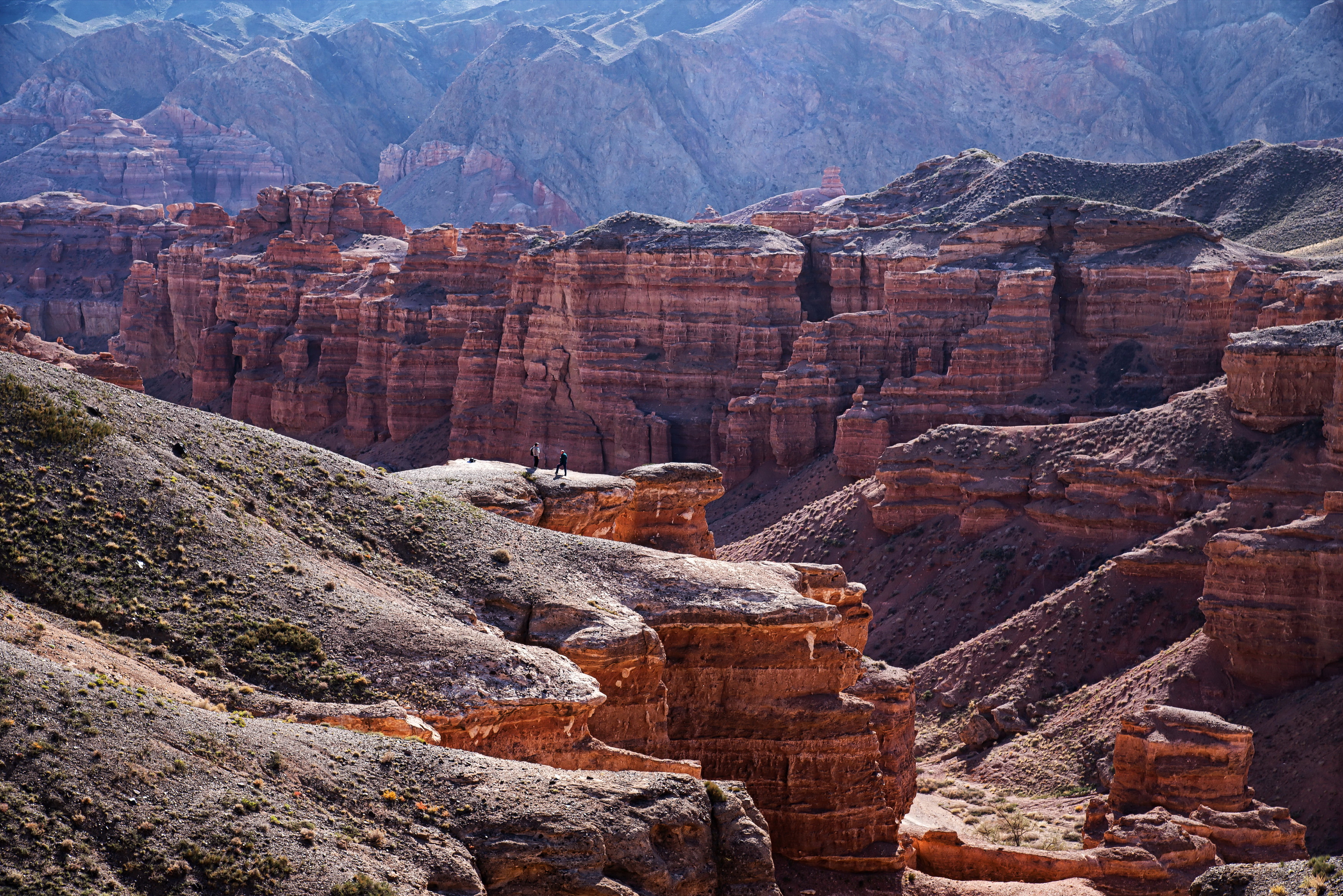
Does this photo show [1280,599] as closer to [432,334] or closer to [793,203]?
[432,334]

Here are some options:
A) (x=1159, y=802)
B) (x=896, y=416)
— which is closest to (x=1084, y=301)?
(x=896, y=416)

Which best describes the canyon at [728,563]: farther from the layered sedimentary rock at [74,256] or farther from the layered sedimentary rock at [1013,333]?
the layered sedimentary rock at [74,256]

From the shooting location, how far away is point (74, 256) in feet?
497

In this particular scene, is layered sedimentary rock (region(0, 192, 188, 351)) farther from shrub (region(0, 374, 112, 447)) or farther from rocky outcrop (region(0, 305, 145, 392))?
shrub (region(0, 374, 112, 447))

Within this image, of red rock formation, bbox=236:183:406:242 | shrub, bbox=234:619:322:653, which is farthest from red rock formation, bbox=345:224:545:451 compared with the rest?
shrub, bbox=234:619:322:653

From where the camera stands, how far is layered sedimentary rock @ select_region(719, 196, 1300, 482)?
223 ft

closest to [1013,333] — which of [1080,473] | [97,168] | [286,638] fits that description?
[1080,473]

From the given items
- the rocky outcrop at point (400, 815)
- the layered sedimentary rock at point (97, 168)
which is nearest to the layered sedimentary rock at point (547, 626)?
the rocky outcrop at point (400, 815)

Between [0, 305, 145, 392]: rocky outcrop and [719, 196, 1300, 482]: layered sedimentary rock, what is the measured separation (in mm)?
26010

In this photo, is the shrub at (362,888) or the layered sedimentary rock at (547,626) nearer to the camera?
the shrub at (362,888)

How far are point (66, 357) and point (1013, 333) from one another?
39777 millimetres

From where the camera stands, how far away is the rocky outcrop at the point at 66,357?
65375 mm

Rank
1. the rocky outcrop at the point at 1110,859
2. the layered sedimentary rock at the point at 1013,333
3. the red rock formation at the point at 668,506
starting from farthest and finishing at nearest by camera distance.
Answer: the layered sedimentary rock at the point at 1013,333 → the red rock formation at the point at 668,506 → the rocky outcrop at the point at 1110,859

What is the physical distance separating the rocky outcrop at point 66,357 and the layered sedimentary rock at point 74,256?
6957 cm
